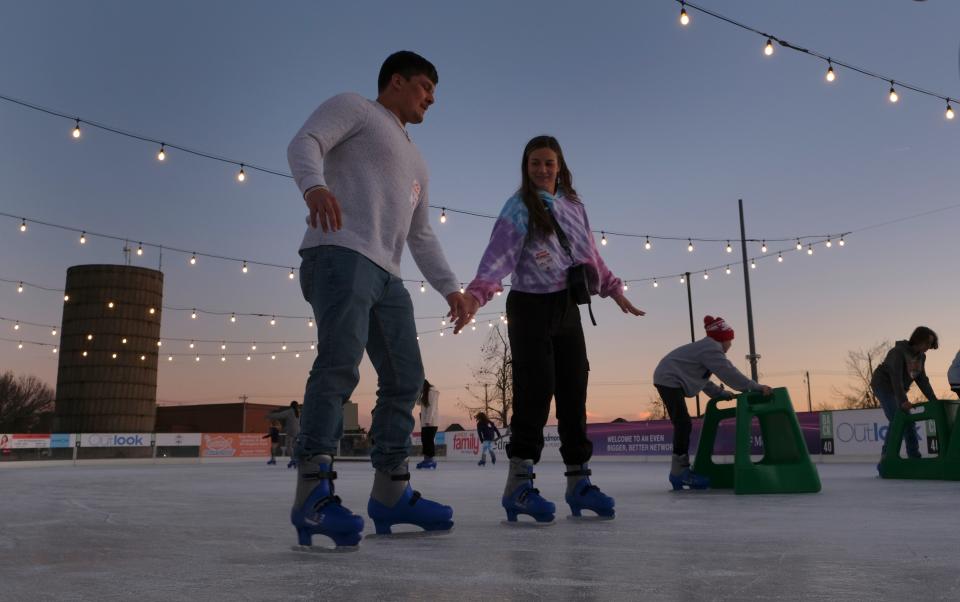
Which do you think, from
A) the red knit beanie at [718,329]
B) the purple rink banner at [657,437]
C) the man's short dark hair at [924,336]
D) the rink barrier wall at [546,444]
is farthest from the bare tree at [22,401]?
the man's short dark hair at [924,336]

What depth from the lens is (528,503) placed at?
282cm

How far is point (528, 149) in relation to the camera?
3.38m

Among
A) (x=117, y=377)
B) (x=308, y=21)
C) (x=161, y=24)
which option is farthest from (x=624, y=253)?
(x=117, y=377)

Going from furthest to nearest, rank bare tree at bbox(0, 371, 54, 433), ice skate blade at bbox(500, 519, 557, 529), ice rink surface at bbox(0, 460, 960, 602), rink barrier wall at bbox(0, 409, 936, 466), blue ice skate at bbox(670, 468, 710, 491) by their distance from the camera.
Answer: bare tree at bbox(0, 371, 54, 433) < rink barrier wall at bbox(0, 409, 936, 466) < blue ice skate at bbox(670, 468, 710, 491) < ice skate blade at bbox(500, 519, 557, 529) < ice rink surface at bbox(0, 460, 960, 602)

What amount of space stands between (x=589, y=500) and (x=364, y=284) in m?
1.34

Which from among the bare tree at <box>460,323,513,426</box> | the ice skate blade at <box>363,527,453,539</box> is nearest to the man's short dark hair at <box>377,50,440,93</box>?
the ice skate blade at <box>363,527,453,539</box>

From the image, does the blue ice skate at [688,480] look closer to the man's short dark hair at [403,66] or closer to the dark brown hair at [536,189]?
the dark brown hair at [536,189]

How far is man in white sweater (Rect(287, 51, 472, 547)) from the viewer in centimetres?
218

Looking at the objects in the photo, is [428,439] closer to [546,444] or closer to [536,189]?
[546,444]

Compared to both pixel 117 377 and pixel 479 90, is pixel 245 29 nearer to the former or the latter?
pixel 479 90

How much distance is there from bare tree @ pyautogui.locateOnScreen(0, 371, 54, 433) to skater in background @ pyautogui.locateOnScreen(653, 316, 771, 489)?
62.4 meters

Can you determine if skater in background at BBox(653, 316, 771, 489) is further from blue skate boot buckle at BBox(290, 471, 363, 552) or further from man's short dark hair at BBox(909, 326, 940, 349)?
blue skate boot buckle at BBox(290, 471, 363, 552)

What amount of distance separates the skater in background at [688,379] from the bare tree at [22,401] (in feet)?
205

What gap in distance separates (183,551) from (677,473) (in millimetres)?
3964
